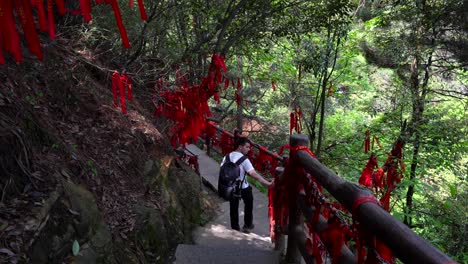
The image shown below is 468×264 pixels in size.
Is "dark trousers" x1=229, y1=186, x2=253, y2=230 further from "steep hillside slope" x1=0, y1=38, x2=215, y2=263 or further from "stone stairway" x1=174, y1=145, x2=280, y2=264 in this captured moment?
"steep hillside slope" x1=0, y1=38, x2=215, y2=263

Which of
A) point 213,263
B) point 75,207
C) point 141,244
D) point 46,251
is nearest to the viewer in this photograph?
point 46,251

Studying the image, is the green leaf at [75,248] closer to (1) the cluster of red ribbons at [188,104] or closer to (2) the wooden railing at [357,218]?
(2) the wooden railing at [357,218]

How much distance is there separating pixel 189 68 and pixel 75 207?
6.11 m

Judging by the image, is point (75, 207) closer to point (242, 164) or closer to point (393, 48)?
point (242, 164)

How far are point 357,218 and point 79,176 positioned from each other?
9.00 feet

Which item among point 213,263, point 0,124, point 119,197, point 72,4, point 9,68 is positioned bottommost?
point 213,263

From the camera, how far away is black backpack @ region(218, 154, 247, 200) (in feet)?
16.8

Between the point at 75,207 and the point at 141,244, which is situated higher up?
the point at 75,207

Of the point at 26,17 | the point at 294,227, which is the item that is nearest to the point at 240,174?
the point at 294,227

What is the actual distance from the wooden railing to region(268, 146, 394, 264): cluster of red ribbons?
0.05 meters

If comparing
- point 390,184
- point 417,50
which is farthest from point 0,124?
point 417,50

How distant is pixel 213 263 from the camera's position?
3502 millimetres

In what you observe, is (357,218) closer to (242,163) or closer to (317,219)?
(317,219)

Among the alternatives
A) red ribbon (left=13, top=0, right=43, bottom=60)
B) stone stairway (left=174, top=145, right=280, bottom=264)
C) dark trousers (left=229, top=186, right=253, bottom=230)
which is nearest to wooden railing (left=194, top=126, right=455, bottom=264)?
stone stairway (left=174, top=145, right=280, bottom=264)
